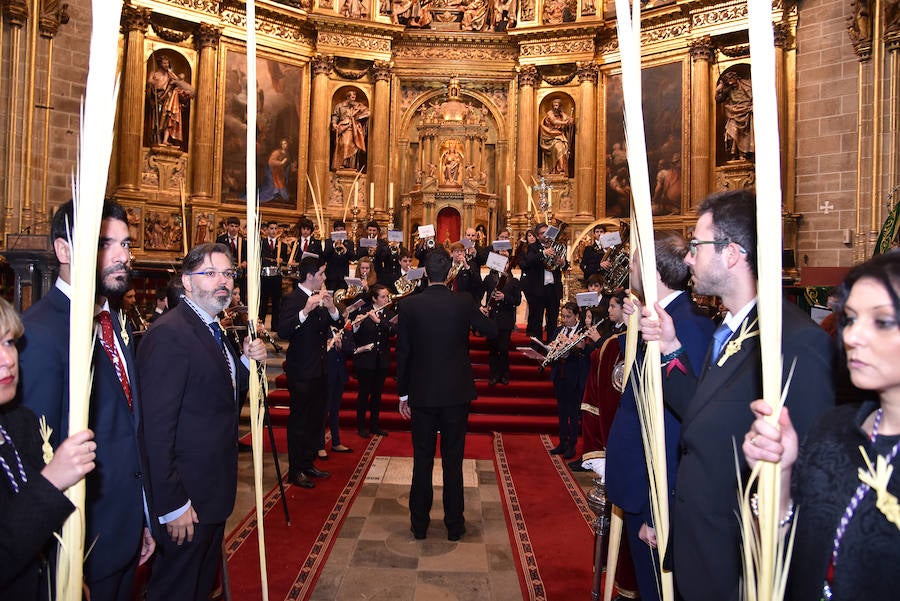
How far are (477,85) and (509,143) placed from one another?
2.01 m

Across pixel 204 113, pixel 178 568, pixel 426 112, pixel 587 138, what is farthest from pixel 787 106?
pixel 178 568

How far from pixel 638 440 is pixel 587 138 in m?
15.2

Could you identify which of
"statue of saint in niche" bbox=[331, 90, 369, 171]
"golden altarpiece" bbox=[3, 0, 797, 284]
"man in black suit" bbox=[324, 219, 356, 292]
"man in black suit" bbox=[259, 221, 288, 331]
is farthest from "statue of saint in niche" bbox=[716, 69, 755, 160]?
"man in black suit" bbox=[259, 221, 288, 331]

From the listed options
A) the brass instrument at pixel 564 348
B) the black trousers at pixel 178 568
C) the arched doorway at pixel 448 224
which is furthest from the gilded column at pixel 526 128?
the black trousers at pixel 178 568

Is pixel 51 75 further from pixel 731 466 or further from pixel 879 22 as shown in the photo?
pixel 879 22

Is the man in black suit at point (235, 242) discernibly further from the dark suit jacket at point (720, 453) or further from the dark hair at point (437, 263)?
the dark suit jacket at point (720, 453)

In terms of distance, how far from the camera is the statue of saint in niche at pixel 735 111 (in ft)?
47.9

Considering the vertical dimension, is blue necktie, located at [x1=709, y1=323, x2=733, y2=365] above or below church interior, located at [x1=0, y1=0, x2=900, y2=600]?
below

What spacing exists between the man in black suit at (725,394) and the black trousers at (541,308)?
811 centimetres

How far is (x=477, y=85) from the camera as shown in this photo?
60.4 feet

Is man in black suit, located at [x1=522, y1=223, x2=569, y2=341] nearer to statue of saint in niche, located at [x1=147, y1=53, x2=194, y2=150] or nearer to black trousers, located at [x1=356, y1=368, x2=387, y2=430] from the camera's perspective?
black trousers, located at [x1=356, y1=368, x2=387, y2=430]

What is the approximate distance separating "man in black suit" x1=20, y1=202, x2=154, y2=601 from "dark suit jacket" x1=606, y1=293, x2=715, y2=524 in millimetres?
2050

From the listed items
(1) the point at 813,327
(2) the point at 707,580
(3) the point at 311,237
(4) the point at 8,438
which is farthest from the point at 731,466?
(3) the point at 311,237

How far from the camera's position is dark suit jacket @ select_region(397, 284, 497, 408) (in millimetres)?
4945
